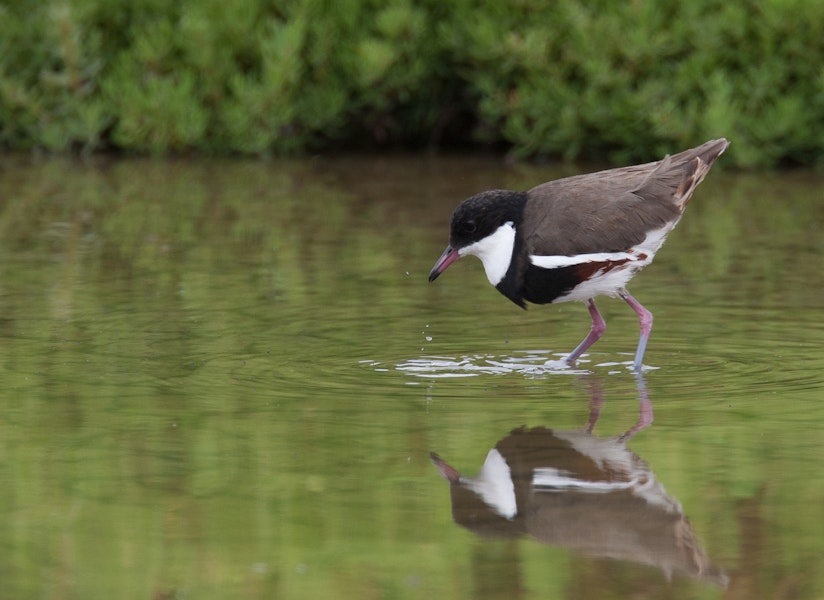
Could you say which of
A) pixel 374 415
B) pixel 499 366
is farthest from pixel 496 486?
pixel 499 366

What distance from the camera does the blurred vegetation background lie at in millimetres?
15812

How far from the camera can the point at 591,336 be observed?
8.74 m

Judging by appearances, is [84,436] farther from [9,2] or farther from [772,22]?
[9,2]

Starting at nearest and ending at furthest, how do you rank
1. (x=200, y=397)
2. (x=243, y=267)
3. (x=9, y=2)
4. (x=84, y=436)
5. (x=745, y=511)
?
1. (x=745, y=511)
2. (x=84, y=436)
3. (x=200, y=397)
4. (x=243, y=267)
5. (x=9, y=2)

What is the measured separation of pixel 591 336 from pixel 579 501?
116 inches

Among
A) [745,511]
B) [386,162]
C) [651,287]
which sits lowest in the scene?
[386,162]

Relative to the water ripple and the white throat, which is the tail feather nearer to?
the white throat

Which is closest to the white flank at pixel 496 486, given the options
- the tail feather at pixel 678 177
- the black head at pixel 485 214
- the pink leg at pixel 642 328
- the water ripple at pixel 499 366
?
the water ripple at pixel 499 366

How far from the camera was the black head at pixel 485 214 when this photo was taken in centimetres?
841

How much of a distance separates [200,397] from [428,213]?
6.85 meters

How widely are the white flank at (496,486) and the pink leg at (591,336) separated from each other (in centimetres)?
195

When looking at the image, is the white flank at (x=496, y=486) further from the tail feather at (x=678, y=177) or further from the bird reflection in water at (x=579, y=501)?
the tail feather at (x=678, y=177)

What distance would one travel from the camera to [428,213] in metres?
14.2

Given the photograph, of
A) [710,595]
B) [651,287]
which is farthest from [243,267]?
[710,595]
